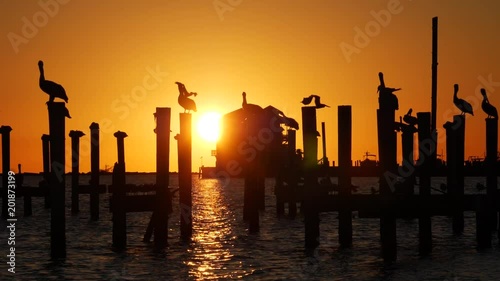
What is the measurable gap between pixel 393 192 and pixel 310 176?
9.62 ft

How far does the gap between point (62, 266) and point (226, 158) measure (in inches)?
4104

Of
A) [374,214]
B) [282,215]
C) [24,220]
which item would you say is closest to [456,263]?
[374,214]

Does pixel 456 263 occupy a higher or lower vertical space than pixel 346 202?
lower

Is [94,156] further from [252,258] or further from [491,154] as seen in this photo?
[491,154]

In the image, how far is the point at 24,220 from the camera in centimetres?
4284

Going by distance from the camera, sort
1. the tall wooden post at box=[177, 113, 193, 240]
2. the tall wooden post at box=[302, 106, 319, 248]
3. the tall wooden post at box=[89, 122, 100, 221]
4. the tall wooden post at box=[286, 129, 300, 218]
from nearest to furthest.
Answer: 1. the tall wooden post at box=[302, 106, 319, 248]
2. the tall wooden post at box=[177, 113, 193, 240]
3. the tall wooden post at box=[286, 129, 300, 218]
4. the tall wooden post at box=[89, 122, 100, 221]

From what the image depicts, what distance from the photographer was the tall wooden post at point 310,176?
898 inches

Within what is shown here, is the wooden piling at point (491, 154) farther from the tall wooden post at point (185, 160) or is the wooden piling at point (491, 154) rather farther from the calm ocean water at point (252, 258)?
the tall wooden post at point (185, 160)

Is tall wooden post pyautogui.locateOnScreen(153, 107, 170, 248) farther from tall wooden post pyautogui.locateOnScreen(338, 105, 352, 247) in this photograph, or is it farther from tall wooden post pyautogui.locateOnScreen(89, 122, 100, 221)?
tall wooden post pyautogui.locateOnScreen(89, 122, 100, 221)

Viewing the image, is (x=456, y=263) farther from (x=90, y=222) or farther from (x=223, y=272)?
(x=90, y=222)

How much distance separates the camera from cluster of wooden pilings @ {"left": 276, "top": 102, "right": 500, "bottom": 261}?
21.1 m

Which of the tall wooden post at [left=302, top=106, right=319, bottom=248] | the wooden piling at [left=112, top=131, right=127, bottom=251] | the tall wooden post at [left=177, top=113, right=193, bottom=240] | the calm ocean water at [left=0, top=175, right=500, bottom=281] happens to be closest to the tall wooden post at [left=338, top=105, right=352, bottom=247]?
the tall wooden post at [left=302, top=106, right=319, bottom=248]

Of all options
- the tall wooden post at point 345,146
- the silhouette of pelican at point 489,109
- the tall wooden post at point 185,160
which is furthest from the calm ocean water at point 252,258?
the silhouette of pelican at point 489,109

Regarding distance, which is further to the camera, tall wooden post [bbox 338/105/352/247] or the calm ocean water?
tall wooden post [bbox 338/105/352/247]
